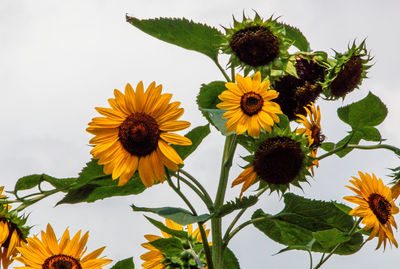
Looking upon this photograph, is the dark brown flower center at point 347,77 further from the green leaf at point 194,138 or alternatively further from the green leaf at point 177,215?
the green leaf at point 177,215

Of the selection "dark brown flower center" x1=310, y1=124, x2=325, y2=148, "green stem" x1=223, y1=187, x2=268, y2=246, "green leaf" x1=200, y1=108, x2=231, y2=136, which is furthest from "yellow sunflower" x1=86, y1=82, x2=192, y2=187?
"dark brown flower center" x1=310, y1=124, x2=325, y2=148

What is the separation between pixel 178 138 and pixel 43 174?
0.63 meters

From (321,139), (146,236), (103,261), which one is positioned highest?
(321,139)

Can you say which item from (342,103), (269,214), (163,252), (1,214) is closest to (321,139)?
(342,103)

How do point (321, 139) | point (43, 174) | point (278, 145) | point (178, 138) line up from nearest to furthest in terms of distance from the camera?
point (178, 138) < point (278, 145) < point (43, 174) < point (321, 139)

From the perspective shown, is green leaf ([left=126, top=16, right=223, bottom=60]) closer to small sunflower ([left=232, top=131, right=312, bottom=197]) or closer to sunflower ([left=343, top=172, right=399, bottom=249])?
small sunflower ([left=232, top=131, right=312, bottom=197])

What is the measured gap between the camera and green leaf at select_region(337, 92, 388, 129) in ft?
7.25

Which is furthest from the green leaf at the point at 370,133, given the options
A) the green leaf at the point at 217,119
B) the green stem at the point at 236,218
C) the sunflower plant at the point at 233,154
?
the green leaf at the point at 217,119

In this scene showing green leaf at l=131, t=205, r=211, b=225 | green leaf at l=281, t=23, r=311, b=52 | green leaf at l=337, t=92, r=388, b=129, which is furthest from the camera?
green leaf at l=281, t=23, r=311, b=52

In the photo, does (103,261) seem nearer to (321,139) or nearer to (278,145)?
(278,145)

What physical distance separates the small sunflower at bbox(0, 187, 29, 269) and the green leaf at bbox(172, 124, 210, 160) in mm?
609

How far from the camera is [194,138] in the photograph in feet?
7.22

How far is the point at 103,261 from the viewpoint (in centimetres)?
206

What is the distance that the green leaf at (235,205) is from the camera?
1.92m
